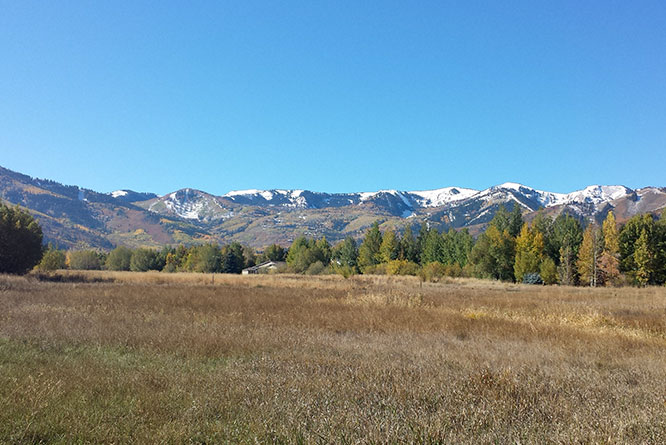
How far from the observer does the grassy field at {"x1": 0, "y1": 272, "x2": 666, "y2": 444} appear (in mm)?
4598

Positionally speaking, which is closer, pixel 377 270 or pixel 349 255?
pixel 377 270

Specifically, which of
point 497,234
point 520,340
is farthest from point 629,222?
point 520,340

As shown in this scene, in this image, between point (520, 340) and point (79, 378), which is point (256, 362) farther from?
point (520, 340)

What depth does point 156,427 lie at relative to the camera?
15.9ft

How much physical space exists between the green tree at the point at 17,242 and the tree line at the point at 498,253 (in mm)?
87

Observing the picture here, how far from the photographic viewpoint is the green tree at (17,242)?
142ft

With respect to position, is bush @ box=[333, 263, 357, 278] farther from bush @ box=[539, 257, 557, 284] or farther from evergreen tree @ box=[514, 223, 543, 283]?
bush @ box=[539, 257, 557, 284]

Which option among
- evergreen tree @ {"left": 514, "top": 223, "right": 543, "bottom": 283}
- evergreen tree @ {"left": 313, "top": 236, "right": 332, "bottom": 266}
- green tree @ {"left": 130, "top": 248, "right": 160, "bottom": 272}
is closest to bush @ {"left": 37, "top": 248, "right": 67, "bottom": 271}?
green tree @ {"left": 130, "top": 248, "right": 160, "bottom": 272}

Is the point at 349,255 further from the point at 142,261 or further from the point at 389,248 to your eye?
the point at 142,261

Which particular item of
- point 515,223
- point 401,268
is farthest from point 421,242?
point 401,268

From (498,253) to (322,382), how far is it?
76645mm

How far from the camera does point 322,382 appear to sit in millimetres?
6605

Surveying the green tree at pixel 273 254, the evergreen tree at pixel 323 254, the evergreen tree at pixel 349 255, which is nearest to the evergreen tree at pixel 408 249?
the evergreen tree at pixel 349 255

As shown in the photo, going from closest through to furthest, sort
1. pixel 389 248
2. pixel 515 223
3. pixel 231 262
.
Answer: pixel 515 223, pixel 389 248, pixel 231 262
